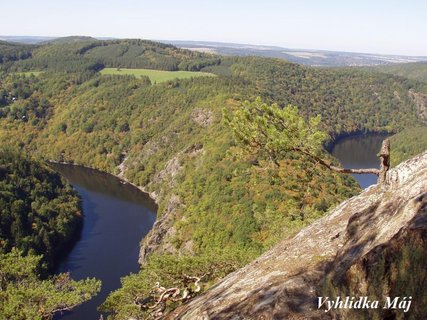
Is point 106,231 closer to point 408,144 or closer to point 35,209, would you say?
point 35,209

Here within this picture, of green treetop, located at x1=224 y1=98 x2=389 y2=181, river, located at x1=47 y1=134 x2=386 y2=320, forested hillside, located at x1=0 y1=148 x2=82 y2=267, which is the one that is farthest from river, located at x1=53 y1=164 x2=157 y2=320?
green treetop, located at x1=224 y1=98 x2=389 y2=181

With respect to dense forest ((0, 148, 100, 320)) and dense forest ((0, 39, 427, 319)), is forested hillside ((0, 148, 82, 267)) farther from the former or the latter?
dense forest ((0, 39, 427, 319))

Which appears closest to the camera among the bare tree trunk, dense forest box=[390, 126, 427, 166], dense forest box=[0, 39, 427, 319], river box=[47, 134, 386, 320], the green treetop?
the bare tree trunk

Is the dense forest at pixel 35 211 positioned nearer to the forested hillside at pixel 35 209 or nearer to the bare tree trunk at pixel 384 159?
the forested hillside at pixel 35 209

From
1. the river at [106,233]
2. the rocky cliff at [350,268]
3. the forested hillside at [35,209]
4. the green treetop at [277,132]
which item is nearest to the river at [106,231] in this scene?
the river at [106,233]

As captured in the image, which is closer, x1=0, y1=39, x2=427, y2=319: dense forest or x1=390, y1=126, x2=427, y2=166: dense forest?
x1=0, y1=39, x2=427, y2=319: dense forest

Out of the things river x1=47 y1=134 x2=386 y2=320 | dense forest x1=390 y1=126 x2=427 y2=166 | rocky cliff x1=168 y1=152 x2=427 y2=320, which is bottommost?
river x1=47 y1=134 x2=386 y2=320
